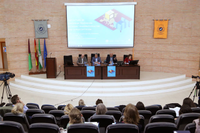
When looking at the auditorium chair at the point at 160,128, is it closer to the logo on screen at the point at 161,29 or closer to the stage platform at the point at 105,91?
the stage platform at the point at 105,91

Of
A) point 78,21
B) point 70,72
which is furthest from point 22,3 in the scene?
point 70,72

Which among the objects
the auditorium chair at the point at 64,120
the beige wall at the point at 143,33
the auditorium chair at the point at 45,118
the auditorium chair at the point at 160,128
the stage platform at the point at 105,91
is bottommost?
the stage platform at the point at 105,91

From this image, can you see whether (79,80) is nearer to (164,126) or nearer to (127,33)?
(127,33)

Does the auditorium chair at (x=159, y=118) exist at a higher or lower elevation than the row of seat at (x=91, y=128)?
lower

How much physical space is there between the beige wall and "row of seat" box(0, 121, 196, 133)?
7930 millimetres

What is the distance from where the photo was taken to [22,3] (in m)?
9.25

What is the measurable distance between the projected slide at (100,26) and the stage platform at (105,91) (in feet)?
8.46

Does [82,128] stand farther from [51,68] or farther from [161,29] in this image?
[161,29]

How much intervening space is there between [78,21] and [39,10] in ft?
7.59

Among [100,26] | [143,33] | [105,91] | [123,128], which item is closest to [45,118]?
[123,128]

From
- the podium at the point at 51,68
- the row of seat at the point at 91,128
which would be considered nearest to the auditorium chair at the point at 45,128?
the row of seat at the point at 91,128

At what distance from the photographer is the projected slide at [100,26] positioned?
9.16 metres

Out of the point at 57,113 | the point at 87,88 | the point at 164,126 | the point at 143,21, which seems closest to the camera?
the point at 164,126

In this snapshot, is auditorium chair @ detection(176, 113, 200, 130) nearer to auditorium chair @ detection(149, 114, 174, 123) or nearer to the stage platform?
auditorium chair @ detection(149, 114, 174, 123)
